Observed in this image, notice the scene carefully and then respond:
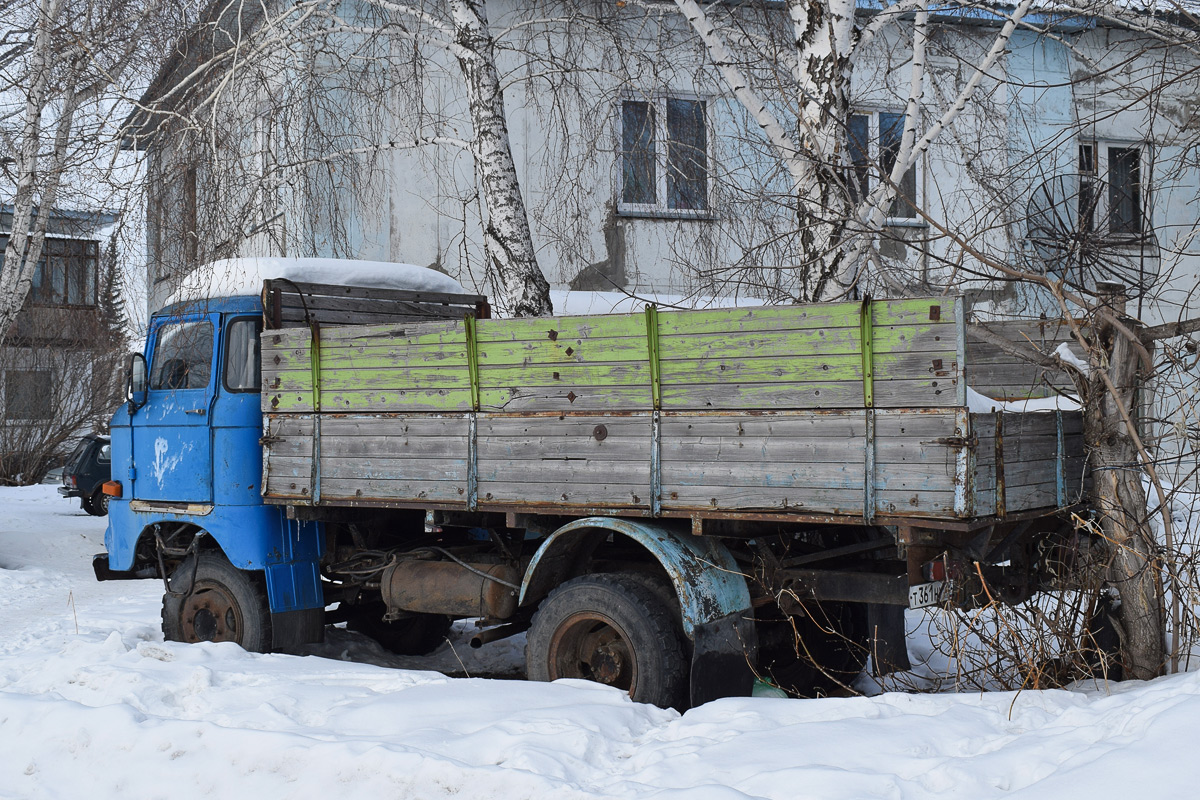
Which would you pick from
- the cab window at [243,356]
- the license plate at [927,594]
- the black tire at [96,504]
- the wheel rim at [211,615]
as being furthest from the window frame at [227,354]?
the black tire at [96,504]

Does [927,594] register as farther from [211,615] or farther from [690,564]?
[211,615]

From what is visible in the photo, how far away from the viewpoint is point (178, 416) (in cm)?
688

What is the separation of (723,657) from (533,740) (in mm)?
1005

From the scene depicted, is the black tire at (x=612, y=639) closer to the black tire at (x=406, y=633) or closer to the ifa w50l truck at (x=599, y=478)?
the ifa w50l truck at (x=599, y=478)

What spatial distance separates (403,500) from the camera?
5.79 metres

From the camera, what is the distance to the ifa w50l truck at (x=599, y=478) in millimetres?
4375

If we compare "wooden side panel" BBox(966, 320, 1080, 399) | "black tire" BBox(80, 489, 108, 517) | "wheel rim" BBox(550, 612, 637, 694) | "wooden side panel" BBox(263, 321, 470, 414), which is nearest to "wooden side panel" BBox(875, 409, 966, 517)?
"wheel rim" BBox(550, 612, 637, 694)

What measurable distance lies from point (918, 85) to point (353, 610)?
497 centimetres

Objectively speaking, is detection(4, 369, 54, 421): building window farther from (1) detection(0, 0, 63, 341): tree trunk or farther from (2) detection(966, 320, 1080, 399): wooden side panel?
(2) detection(966, 320, 1080, 399): wooden side panel

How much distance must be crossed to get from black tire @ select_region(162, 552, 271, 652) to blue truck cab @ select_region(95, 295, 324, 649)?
0.03 meters

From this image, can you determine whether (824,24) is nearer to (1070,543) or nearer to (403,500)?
(1070,543)

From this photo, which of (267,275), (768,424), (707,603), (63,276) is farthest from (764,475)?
(63,276)

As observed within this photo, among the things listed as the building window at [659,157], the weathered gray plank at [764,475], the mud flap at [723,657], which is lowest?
the mud flap at [723,657]

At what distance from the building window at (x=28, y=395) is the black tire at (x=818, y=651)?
18140mm
